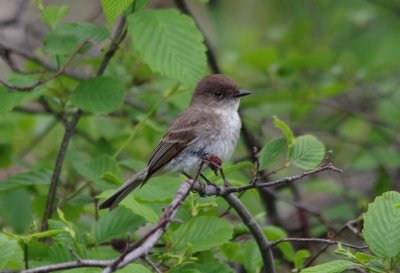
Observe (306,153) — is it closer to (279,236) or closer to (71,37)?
(279,236)

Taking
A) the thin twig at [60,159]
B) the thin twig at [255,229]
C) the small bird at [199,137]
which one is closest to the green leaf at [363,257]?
the thin twig at [255,229]

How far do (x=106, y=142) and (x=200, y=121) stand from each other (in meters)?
0.95

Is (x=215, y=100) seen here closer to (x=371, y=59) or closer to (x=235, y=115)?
(x=235, y=115)

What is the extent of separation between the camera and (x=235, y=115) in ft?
18.3

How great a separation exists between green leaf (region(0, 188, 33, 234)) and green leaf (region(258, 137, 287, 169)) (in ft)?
7.80

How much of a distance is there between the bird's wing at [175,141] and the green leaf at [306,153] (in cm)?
98

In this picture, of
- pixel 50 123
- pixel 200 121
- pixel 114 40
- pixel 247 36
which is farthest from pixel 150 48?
pixel 247 36

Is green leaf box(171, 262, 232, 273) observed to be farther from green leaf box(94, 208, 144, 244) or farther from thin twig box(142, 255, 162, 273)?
thin twig box(142, 255, 162, 273)

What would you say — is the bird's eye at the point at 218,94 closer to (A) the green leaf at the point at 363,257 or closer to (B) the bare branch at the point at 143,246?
(A) the green leaf at the point at 363,257

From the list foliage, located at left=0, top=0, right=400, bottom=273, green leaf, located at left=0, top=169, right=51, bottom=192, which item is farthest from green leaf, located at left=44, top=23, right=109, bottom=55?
green leaf, located at left=0, top=169, right=51, bottom=192

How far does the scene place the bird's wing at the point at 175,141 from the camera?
4.95m

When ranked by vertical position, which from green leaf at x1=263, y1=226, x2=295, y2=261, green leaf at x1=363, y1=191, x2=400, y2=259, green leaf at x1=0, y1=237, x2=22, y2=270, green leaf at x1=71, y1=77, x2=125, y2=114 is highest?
green leaf at x1=0, y1=237, x2=22, y2=270

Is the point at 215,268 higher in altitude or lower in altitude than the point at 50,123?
higher

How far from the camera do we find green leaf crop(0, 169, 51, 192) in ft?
16.0
